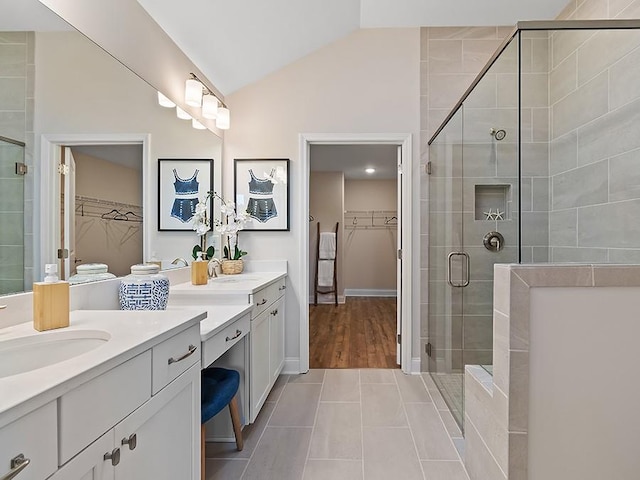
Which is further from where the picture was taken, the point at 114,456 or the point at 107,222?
the point at 107,222

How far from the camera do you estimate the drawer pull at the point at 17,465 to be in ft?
1.92

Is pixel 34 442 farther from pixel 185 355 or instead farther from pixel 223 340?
pixel 223 340

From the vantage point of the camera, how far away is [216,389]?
1649mm

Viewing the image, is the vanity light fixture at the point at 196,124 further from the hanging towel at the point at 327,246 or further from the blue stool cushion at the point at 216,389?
the hanging towel at the point at 327,246

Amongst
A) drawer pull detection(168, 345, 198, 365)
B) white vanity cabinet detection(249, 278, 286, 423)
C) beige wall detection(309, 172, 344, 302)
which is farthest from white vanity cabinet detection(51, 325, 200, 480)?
beige wall detection(309, 172, 344, 302)

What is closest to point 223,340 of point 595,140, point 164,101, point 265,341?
point 265,341

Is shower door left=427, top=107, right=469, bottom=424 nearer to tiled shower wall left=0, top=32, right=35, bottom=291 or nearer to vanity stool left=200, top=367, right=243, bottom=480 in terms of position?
vanity stool left=200, top=367, right=243, bottom=480

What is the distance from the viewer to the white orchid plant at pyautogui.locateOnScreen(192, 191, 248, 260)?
2514 mm

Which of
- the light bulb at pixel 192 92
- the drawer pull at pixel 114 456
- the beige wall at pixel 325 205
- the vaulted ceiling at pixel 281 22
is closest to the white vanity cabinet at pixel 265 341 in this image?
the drawer pull at pixel 114 456

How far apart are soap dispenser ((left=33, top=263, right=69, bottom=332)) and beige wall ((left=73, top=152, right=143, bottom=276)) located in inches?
14.0

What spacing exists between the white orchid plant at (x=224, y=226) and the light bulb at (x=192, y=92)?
0.65m

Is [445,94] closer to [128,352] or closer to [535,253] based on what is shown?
[535,253]

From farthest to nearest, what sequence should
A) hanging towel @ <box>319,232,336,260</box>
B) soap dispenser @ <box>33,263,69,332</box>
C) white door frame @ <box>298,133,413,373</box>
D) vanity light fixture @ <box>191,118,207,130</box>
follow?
hanging towel @ <box>319,232,336,260</box>
white door frame @ <box>298,133,413,373</box>
vanity light fixture @ <box>191,118,207,130</box>
soap dispenser @ <box>33,263,69,332</box>

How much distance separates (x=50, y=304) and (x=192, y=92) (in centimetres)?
182
